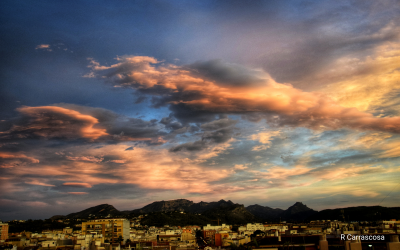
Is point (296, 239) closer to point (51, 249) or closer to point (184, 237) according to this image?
point (51, 249)

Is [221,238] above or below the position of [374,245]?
below

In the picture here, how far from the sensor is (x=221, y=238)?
101 metres

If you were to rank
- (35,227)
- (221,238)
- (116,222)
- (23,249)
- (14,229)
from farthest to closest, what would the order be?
(35,227)
(14,229)
(116,222)
(221,238)
(23,249)

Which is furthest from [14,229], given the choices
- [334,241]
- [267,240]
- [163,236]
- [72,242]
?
[334,241]

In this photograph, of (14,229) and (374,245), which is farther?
(14,229)

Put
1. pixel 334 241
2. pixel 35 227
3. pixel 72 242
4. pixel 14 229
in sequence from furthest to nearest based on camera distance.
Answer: pixel 35 227, pixel 14 229, pixel 72 242, pixel 334 241

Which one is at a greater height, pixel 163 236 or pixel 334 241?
pixel 334 241

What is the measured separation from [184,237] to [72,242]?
46.6 meters

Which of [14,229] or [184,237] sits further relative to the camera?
[14,229]

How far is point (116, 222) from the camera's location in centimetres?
11288

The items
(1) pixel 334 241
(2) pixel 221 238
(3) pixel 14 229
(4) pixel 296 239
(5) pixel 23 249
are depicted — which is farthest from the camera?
(3) pixel 14 229

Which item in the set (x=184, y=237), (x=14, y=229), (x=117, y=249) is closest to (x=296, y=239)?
(x=117, y=249)

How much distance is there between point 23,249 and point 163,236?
55.6 m

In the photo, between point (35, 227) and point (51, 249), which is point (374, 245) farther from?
point (35, 227)
